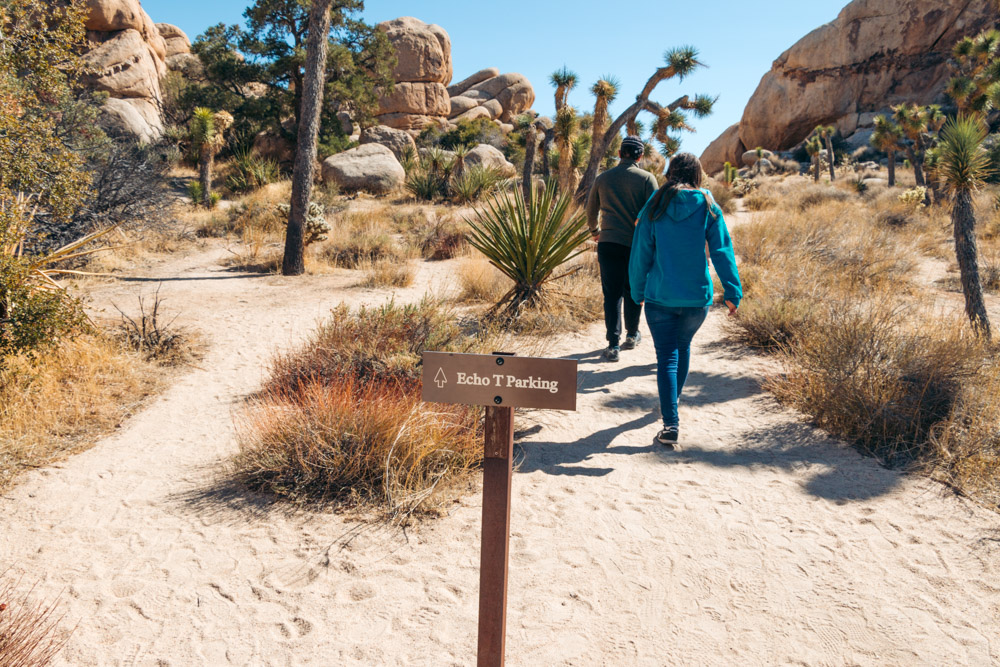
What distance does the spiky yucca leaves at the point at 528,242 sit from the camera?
693 centimetres

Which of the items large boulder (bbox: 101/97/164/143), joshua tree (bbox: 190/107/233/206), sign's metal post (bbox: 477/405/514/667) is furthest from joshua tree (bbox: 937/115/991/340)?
large boulder (bbox: 101/97/164/143)

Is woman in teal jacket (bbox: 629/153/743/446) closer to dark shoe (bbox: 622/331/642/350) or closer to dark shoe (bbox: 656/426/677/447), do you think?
dark shoe (bbox: 656/426/677/447)

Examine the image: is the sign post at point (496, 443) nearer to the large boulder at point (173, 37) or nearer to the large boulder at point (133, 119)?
the large boulder at point (133, 119)

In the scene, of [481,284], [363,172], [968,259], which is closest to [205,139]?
[363,172]

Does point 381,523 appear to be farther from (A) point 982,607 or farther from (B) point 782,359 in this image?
(B) point 782,359

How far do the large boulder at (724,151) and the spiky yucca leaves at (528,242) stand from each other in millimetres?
41756

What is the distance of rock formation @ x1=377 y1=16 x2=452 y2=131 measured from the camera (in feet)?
111

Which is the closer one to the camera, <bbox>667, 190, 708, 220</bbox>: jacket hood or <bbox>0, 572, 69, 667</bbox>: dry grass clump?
<bbox>0, 572, 69, 667</bbox>: dry grass clump

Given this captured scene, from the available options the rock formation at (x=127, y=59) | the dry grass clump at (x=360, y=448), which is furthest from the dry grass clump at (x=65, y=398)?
the rock formation at (x=127, y=59)

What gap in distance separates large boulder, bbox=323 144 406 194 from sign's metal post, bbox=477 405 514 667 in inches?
731

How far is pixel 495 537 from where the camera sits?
6.88ft

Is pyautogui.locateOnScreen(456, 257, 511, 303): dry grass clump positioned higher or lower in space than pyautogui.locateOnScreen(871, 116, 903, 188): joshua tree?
lower

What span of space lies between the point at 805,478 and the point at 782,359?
2.34 meters

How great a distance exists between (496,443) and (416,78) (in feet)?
119
